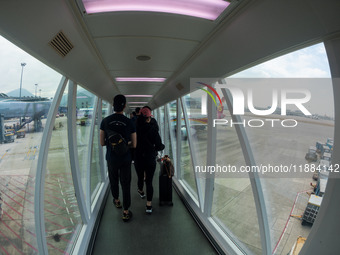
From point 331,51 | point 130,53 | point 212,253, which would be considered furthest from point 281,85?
point 212,253

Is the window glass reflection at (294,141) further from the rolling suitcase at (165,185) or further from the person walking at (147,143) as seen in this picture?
the rolling suitcase at (165,185)

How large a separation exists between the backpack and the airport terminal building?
1.81ft

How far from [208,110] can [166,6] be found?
6.54 feet

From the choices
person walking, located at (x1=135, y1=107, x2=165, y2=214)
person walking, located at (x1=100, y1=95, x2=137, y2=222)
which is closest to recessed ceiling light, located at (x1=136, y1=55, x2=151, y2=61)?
person walking, located at (x1=100, y1=95, x2=137, y2=222)

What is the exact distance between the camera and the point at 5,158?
1.45 metres

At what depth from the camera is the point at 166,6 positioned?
1.48 meters

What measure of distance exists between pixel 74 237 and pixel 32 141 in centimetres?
193

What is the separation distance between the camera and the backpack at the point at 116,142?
10.2 feet

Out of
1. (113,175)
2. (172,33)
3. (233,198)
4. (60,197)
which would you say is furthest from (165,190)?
(172,33)

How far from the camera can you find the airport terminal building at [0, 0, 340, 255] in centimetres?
129

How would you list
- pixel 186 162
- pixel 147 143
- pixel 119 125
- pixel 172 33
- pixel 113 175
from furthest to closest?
1. pixel 186 162
2. pixel 147 143
3. pixel 113 175
4. pixel 119 125
5. pixel 172 33

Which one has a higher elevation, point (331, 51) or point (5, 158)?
point (331, 51)

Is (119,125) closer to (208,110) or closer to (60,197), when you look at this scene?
(60,197)

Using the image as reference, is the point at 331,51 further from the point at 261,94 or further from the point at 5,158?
the point at 5,158
